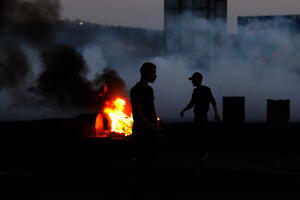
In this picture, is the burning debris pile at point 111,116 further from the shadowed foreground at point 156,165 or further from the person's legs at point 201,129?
the person's legs at point 201,129

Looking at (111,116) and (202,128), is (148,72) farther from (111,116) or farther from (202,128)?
(111,116)

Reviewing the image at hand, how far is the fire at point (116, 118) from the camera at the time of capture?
15.0 metres

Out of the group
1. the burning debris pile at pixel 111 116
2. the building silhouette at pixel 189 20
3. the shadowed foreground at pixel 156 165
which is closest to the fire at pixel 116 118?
the burning debris pile at pixel 111 116

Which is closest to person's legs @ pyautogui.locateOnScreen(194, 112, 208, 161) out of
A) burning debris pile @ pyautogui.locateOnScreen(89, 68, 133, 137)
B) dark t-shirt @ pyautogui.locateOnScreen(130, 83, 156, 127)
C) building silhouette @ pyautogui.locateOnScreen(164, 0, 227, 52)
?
burning debris pile @ pyautogui.locateOnScreen(89, 68, 133, 137)

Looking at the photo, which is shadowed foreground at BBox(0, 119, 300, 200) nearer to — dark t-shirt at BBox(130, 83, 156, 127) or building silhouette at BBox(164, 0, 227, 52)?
dark t-shirt at BBox(130, 83, 156, 127)

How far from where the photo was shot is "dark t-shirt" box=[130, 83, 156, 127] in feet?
23.4

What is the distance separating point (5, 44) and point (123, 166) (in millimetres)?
17888

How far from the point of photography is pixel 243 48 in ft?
142

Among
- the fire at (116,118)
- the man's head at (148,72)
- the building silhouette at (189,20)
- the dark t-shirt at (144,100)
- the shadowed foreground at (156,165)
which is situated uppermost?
the building silhouette at (189,20)

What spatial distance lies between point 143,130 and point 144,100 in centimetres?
38

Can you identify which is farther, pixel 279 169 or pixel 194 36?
pixel 194 36

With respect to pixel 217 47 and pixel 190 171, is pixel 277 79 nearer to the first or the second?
pixel 217 47

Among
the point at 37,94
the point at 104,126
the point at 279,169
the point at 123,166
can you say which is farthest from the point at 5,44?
the point at 279,169

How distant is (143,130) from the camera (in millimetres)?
7113
